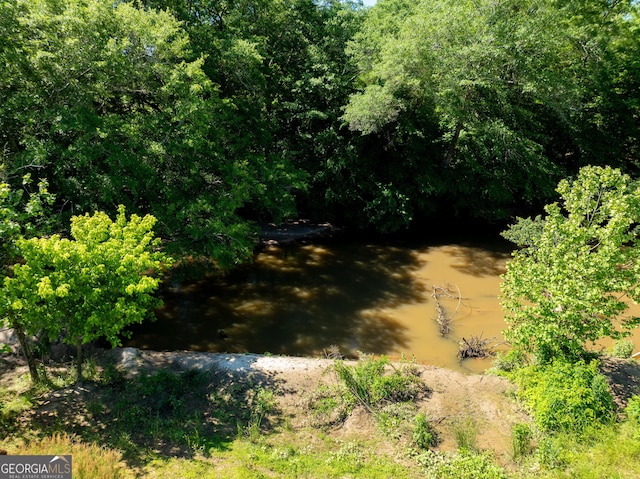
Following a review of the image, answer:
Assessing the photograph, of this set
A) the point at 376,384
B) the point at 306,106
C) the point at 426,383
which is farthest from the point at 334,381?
the point at 306,106

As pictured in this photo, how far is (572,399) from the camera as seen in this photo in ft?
25.6

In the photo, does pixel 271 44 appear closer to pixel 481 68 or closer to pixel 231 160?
pixel 231 160

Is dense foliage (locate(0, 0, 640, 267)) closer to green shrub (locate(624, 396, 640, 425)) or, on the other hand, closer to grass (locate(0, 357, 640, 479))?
grass (locate(0, 357, 640, 479))

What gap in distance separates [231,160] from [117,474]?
11.9 meters

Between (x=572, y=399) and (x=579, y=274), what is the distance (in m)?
2.50

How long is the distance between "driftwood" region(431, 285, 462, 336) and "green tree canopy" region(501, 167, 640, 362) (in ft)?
12.8

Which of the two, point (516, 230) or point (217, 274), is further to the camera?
point (217, 274)

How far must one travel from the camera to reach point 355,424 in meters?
8.43

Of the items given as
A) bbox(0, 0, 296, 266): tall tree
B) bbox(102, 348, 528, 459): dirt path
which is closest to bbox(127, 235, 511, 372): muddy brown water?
bbox(102, 348, 528, 459): dirt path

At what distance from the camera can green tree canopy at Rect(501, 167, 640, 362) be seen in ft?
26.7

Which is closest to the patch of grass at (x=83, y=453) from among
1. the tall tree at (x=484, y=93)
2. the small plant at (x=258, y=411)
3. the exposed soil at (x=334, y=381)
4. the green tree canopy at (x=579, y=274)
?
the exposed soil at (x=334, y=381)

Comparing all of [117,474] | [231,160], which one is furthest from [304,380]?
[231,160]

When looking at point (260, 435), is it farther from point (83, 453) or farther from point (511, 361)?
point (511, 361)

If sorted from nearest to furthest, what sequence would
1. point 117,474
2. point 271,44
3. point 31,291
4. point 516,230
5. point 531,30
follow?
1. point 117,474
2. point 31,291
3. point 516,230
4. point 531,30
5. point 271,44
